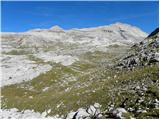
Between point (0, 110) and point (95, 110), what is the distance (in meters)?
23.8

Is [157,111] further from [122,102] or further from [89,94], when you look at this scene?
[89,94]

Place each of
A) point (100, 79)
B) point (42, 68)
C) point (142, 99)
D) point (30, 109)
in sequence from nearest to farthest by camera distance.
→ point (142, 99), point (30, 109), point (100, 79), point (42, 68)

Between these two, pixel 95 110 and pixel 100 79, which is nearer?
pixel 95 110

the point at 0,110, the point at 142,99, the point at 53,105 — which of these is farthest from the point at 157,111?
the point at 0,110

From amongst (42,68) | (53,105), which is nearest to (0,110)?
(53,105)

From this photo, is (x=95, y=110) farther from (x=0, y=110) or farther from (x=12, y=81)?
(x=12, y=81)

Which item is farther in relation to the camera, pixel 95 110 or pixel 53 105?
pixel 53 105

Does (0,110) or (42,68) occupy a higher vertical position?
(42,68)

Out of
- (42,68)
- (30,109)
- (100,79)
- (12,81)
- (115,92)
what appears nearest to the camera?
(115,92)

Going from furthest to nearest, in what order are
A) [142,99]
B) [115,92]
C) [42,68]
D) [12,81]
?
[42,68]
[12,81]
[115,92]
[142,99]

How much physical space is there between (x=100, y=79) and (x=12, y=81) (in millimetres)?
38569

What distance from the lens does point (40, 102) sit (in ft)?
164

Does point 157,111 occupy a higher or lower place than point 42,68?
lower

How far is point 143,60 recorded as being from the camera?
5103cm
